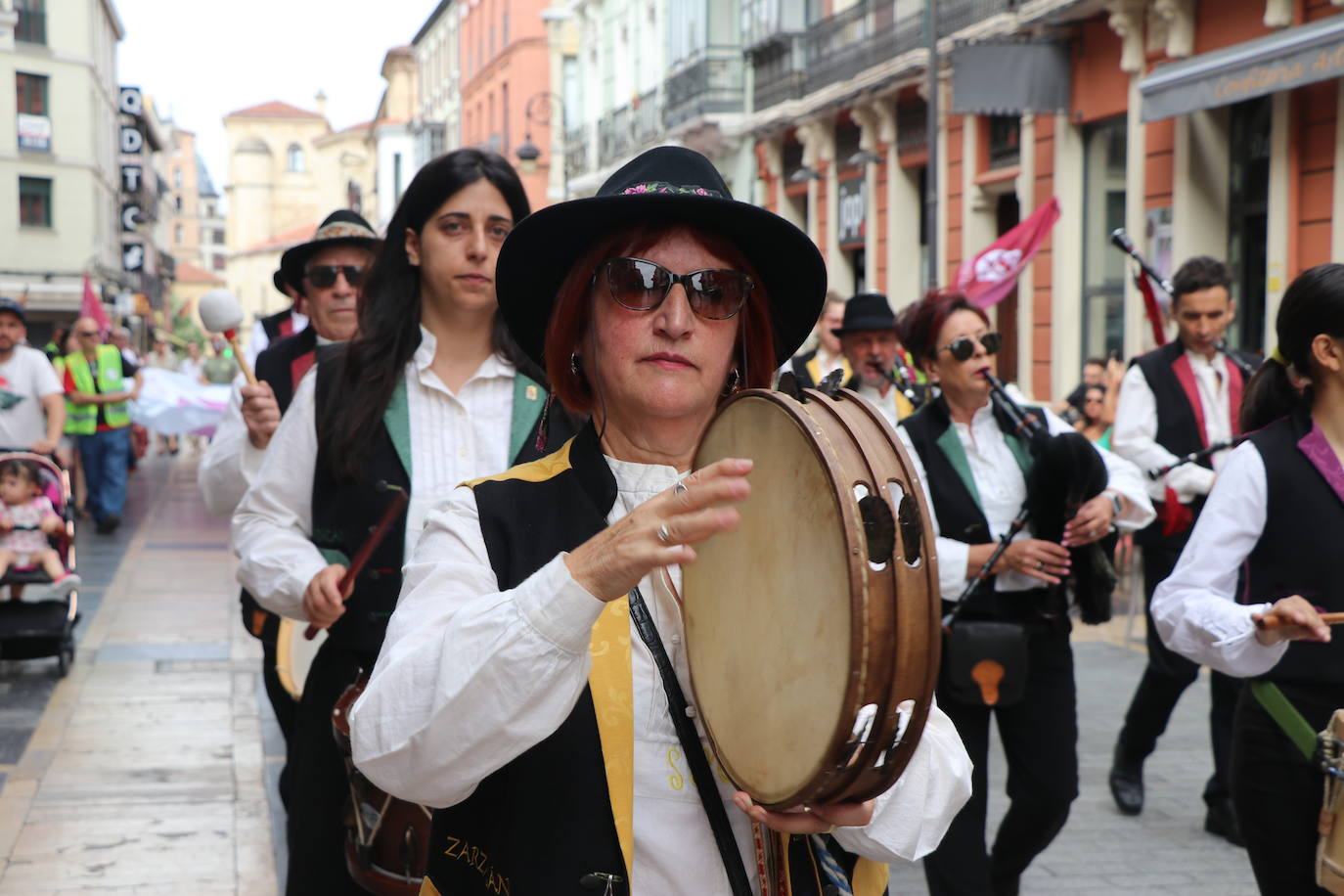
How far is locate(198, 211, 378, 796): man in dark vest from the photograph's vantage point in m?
4.67

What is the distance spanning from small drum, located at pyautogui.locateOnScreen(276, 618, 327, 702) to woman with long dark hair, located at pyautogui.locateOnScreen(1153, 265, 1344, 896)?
2.38m

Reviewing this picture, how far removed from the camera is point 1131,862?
5.77 m

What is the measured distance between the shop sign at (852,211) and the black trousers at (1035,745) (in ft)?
60.1

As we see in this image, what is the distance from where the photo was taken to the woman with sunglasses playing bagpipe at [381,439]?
12.2 ft

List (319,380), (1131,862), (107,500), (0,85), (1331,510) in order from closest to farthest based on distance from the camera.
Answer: (1331,510) < (319,380) < (1131,862) < (107,500) < (0,85)

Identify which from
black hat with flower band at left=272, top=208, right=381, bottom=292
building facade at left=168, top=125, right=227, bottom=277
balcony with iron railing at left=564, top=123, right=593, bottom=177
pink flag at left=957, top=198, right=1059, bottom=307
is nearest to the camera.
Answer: black hat with flower band at left=272, top=208, right=381, bottom=292

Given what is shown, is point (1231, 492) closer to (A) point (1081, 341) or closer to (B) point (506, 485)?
(B) point (506, 485)

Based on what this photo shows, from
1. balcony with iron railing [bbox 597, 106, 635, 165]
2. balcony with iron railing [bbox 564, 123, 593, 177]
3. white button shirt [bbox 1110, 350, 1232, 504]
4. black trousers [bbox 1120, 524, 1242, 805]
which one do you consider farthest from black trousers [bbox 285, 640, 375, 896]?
balcony with iron railing [bbox 564, 123, 593, 177]

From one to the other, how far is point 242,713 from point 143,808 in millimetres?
1707

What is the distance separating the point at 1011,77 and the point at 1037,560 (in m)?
12.4

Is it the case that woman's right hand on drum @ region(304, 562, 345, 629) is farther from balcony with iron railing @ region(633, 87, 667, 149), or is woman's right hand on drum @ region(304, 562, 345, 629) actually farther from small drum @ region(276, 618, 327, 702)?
balcony with iron railing @ region(633, 87, 667, 149)

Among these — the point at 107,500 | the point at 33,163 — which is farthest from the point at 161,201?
the point at 107,500

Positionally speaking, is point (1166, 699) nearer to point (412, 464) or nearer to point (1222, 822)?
point (1222, 822)

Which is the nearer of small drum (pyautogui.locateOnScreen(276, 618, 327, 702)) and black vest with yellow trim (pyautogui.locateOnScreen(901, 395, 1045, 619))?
small drum (pyautogui.locateOnScreen(276, 618, 327, 702))
